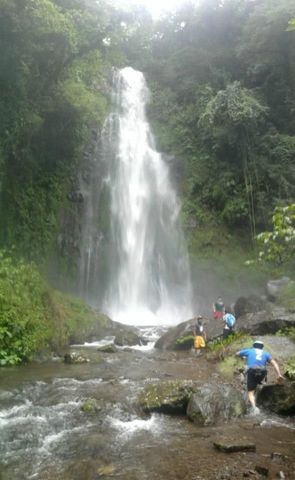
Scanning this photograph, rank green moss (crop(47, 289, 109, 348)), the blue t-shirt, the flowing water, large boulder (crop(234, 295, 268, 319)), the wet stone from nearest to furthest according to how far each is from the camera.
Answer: the wet stone, the blue t-shirt, green moss (crop(47, 289, 109, 348)), large boulder (crop(234, 295, 268, 319)), the flowing water

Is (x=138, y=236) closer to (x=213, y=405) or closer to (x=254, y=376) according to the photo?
(x=254, y=376)

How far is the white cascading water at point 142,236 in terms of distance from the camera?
20266 mm

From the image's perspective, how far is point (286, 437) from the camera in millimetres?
6059

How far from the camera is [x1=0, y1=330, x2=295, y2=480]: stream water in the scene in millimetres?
5090

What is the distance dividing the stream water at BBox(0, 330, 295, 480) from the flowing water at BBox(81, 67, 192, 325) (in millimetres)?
10376

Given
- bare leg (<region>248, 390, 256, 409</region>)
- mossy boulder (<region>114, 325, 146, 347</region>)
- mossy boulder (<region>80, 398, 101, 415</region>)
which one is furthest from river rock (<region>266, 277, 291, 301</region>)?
mossy boulder (<region>80, 398, 101, 415</region>)

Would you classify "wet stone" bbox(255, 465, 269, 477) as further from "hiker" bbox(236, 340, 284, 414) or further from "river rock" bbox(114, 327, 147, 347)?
"river rock" bbox(114, 327, 147, 347)

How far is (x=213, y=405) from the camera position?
273 inches

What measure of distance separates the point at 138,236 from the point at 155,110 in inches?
402

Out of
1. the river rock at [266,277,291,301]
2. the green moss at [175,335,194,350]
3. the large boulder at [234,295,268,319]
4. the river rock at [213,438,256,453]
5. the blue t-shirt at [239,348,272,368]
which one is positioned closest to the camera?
the river rock at [213,438,256,453]

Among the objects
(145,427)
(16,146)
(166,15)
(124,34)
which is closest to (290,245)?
(145,427)

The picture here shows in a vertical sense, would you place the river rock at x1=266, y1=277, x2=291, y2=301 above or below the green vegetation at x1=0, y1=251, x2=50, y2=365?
above

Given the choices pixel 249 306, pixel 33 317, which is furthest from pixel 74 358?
pixel 249 306

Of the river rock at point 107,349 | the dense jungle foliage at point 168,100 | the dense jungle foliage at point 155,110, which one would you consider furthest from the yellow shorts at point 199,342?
the dense jungle foliage at point 168,100
